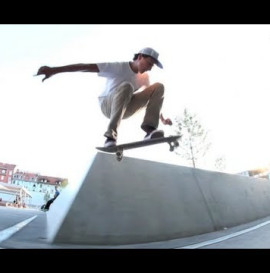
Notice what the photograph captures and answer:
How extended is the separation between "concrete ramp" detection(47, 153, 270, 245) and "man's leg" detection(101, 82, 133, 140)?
1.22 ft

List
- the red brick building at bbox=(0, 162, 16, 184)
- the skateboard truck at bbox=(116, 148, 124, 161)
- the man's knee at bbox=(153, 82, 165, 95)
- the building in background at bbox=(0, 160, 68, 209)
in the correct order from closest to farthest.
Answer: the skateboard truck at bbox=(116, 148, 124, 161), the man's knee at bbox=(153, 82, 165, 95), the red brick building at bbox=(0, 162, 16, 184), the building in background at bbox=(0, 160, 68, 209)

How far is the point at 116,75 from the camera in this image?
416 centimetres

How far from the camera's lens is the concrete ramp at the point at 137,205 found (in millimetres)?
3424

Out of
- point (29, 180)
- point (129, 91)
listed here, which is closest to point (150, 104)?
point (129, 91)

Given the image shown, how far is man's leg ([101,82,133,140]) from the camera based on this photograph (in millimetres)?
3902

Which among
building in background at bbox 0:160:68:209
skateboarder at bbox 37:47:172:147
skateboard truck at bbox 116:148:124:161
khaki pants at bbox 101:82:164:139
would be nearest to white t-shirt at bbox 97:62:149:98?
skateboarder at bbox 37:47:172:147

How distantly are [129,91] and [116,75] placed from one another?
34 cm

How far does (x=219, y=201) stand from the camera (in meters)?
5.62

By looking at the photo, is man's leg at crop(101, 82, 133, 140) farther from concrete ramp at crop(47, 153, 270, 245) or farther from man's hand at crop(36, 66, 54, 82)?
man's hand at crop(36, 66, 54, 82)

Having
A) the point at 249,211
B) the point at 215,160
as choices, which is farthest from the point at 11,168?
the point at 249,211

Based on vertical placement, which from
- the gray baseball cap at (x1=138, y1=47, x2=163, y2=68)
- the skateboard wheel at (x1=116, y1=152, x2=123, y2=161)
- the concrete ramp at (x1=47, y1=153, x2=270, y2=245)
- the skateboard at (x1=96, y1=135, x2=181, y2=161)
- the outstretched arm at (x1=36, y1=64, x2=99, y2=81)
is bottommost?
the concrete ramp at (x1=47, y1=153, x2=270, y2=245)
